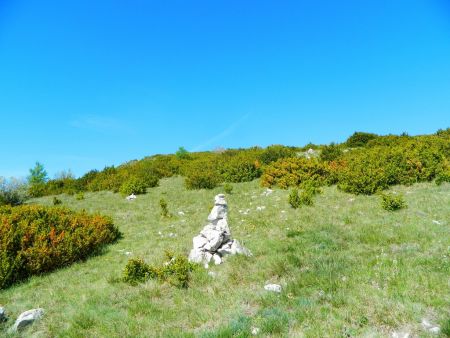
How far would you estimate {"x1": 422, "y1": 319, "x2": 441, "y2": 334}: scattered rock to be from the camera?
14.3 feet

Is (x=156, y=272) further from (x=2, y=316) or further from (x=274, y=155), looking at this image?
(x=274, y=155)

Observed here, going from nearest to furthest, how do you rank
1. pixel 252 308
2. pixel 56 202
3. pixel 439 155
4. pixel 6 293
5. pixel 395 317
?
pixel 395 317 < pixel 252 308 < pixel 6 293 < pixel 439 155 < pixel 56 202

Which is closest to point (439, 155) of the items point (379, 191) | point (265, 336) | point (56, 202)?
point (379, 191)

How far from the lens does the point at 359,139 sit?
30.6m

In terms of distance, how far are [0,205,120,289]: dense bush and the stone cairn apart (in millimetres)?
4160

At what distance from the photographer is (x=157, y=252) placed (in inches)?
386

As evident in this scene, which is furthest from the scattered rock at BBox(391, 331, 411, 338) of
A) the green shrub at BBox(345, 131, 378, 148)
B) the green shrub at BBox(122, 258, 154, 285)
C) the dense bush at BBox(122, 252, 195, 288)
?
the green shrub at BBox(345, 131, 378, 148)

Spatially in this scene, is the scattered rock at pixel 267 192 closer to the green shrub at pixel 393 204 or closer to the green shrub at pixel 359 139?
the green shrub at pixel 393 204

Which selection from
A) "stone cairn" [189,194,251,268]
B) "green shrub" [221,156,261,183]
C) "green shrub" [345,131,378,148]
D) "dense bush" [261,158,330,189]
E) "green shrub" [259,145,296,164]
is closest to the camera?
"stone cairn" [189,194,251,268]

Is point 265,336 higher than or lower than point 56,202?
lower

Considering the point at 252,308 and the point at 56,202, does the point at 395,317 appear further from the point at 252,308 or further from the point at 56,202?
the point at 56,202

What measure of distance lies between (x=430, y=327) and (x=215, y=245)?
17.3 ft

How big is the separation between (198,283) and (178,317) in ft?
4.88

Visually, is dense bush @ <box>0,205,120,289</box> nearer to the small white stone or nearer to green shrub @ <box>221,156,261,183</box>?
the small white stone
